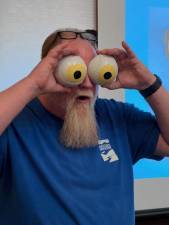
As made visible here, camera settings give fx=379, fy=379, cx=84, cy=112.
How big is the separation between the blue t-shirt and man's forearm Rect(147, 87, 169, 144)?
118mm

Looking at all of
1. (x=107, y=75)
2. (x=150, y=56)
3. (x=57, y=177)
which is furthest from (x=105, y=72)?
(x=150, y=56)

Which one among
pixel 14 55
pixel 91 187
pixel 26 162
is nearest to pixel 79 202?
pixel 91 187

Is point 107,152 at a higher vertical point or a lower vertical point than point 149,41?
lower

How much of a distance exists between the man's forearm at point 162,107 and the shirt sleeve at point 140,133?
0.08 ft

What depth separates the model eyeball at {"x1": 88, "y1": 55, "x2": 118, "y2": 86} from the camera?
824mm

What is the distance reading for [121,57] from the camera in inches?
37.2

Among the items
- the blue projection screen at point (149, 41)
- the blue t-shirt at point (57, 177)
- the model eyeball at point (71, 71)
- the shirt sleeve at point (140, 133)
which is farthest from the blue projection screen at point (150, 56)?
the model eyeball at point (71, 71)

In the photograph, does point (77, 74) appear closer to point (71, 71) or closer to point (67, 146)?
point (71, 71)

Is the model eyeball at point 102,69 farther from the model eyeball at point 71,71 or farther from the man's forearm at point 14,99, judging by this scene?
the man's forearm at point 14,99

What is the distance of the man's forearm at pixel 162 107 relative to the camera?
3.14 ft

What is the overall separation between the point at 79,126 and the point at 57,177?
0.14 m

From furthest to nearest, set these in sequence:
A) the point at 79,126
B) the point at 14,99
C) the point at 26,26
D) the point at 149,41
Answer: the point at 149,41 < the point at 26,26 < the point at 79,126 < the point at 14,99

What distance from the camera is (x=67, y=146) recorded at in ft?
2.81

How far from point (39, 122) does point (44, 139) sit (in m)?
0.04
